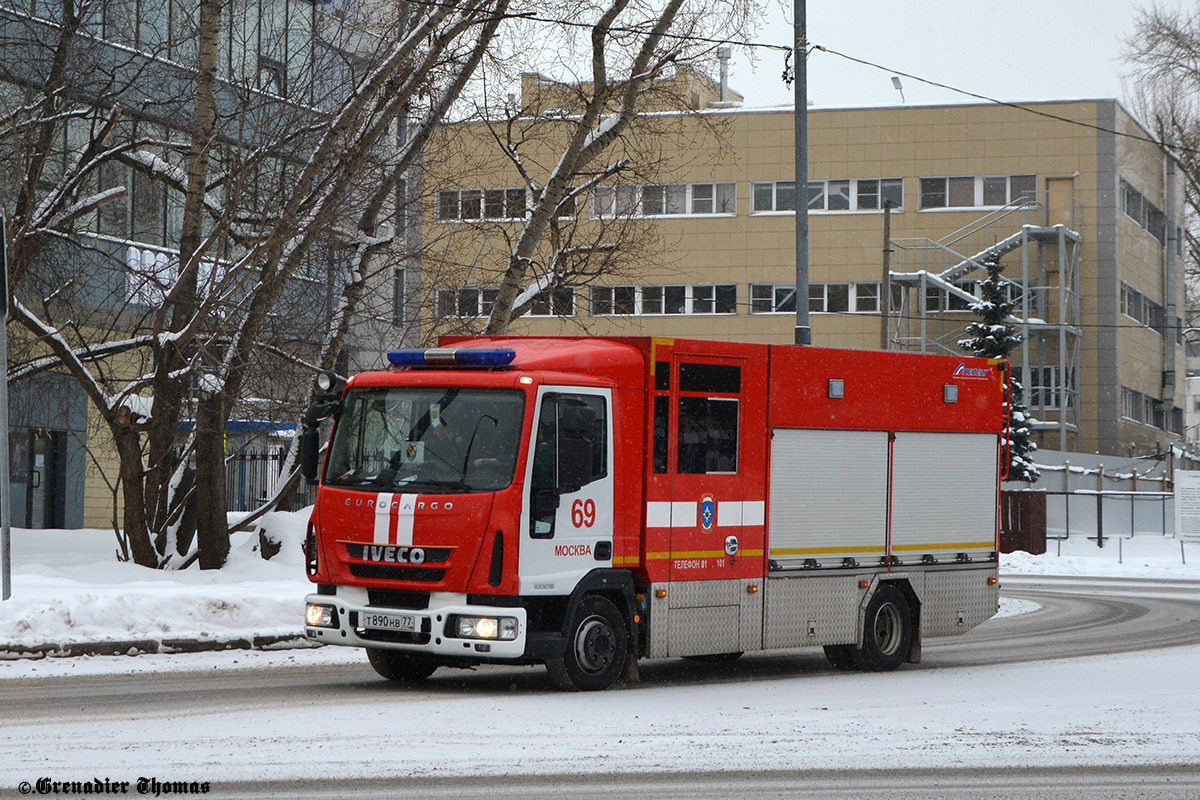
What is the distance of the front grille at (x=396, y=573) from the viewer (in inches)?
470

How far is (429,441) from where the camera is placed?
40.1ft

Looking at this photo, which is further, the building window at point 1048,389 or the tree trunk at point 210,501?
the building window at point 1048,389

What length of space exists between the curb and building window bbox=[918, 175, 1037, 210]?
4768cm

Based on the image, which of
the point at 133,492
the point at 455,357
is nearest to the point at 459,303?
the point at 133,492

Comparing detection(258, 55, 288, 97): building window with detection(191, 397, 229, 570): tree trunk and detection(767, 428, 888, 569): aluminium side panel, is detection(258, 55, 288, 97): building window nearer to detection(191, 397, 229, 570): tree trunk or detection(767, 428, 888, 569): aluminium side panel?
detection(191, 397, 229, 570): tree trunk

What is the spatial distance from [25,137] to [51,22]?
210 centimetres

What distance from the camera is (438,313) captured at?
22703mm

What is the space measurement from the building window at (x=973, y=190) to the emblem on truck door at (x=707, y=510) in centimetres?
4843

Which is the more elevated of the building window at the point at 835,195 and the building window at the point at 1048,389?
the building window at the point at 835,195

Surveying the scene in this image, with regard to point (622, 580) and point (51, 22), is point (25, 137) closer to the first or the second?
point (51, 22)

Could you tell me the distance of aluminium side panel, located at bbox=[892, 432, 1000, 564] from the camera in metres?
15.4

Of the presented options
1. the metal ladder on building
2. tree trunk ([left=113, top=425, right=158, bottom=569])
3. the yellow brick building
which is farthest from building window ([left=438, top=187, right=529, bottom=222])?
the metal ladder on building

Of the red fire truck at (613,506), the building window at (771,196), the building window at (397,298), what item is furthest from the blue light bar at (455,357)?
the building window at (771,196)

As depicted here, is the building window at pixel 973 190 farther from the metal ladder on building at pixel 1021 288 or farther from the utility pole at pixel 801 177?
the utility pole at pixel 801 177
